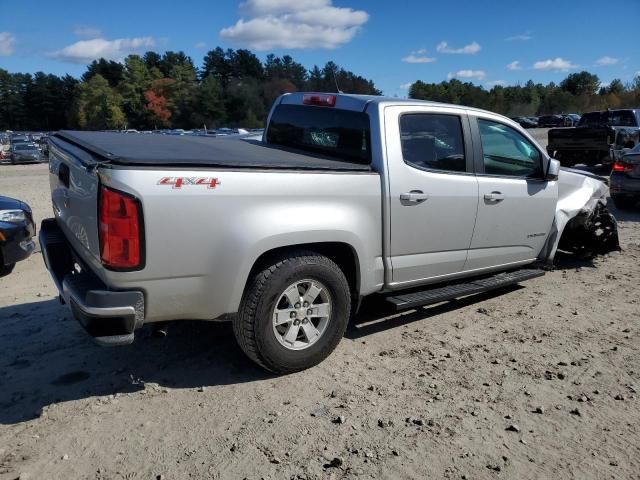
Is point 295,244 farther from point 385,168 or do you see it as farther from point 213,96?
point 213,96

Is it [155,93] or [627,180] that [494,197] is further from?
[155,93]

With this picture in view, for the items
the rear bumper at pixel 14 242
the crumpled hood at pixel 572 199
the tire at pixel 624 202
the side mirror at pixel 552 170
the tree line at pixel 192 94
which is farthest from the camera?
the tree line at pixel 192 94

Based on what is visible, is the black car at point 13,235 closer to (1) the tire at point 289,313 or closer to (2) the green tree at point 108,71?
(1) the tire at point 289,313

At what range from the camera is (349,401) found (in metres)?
3.41

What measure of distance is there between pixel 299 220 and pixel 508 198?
2261mm

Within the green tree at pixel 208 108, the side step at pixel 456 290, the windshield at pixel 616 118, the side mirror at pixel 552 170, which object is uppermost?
the green tree at pixel 208 108

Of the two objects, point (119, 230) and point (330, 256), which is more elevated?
point (119, 230)

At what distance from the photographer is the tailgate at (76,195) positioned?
307 cm

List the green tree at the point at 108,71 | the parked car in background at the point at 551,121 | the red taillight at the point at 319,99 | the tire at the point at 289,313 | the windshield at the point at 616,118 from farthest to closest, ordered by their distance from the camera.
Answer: the green tree at the point at 108,71, the parked car in background at the point at 551,121, the windshield at the point at 616,118, the red taillight at the point at 319,99, the tire at the point at 289,313

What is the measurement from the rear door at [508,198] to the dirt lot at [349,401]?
0.62 meters

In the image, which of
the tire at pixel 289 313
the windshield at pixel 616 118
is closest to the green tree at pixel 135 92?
the windshield at pixel 616 118

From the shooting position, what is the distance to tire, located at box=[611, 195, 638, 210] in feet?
33.7

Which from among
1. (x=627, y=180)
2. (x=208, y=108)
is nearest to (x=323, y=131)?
(x=627, y=180)

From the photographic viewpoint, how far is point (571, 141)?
14.7 meters
